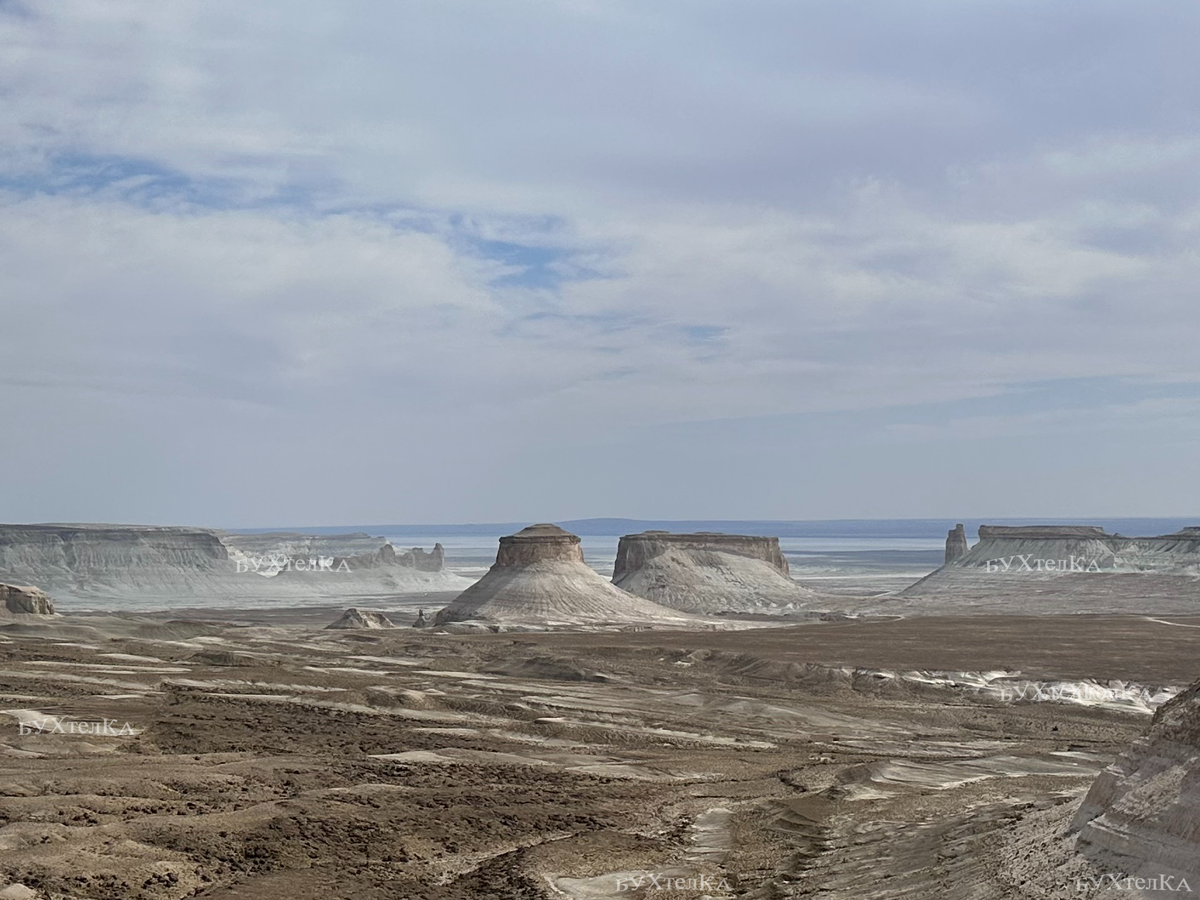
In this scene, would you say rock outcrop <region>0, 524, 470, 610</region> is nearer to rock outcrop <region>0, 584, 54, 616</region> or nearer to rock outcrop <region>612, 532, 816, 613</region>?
rock outcrop <region>612, 532, 816, 613</region>

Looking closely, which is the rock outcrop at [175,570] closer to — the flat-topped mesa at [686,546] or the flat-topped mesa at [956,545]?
the flat-topped mesa at [686,546]

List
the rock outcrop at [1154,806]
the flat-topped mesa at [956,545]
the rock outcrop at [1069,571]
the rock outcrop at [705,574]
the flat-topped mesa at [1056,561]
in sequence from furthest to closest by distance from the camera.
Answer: the flat-topped mesa at [956,545]
the flat-topped mesa at [1056,561]
the rock outcrop at [705,574]
the rock outcrop at [1069,571]
the rock outcrop at [1154,806]

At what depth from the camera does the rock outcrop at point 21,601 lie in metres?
62.7

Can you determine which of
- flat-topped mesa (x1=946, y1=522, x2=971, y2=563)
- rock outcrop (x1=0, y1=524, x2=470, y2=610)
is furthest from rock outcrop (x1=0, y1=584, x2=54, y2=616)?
flat-topped mesa (x1=946, y1=522, x2=971, y2=563)

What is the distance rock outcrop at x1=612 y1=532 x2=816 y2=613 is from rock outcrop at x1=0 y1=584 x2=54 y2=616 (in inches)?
1730

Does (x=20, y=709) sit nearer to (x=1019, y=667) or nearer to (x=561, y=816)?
(x=561, y=816)

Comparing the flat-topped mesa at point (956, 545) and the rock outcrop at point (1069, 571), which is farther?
the flat-topped mesa at point (956, 545)

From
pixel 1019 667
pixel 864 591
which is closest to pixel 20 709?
pixel 1019 667

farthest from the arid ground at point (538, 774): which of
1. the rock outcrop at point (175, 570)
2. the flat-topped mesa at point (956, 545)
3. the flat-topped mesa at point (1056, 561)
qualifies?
the rock outcrop at point (175, 570)

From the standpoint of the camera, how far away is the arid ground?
47.9ft

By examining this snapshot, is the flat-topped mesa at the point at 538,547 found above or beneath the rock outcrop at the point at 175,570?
above

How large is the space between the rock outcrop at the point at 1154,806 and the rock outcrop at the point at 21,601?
59.7 meters

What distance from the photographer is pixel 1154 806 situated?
40.2 feet

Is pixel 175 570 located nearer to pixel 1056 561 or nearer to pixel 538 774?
pixel 1056 561
